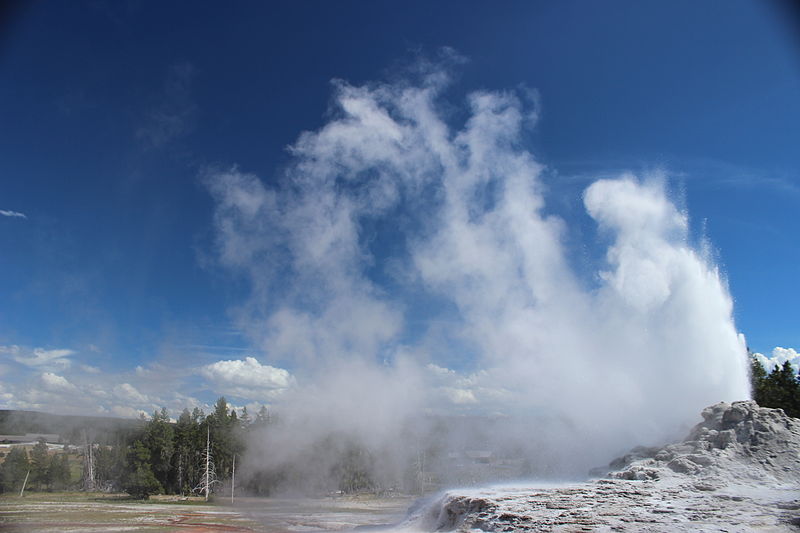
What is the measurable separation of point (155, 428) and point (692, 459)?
170ft

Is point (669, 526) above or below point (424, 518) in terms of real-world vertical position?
above

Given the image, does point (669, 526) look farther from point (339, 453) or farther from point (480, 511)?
point (339, 453)

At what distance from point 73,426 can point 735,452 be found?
3627 inches

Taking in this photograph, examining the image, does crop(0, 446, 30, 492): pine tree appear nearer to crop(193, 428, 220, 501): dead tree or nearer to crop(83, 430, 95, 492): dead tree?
crop(83, 430, 95, 492): dead tree

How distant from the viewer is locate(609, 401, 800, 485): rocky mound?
17281mm

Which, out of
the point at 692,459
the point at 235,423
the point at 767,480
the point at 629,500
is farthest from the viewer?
the point at 235,423

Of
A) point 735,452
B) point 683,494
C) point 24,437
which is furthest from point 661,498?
point 24,437

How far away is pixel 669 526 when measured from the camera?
40.1 feet

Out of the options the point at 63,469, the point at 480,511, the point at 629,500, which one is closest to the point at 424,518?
the point at 480,511

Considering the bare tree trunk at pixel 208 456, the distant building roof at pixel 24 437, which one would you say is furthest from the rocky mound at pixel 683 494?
the distant building roof at pixel 24 437

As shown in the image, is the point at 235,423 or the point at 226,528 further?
the point at 235,423

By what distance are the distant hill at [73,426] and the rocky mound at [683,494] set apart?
2341 inches

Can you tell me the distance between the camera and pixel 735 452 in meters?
18.6

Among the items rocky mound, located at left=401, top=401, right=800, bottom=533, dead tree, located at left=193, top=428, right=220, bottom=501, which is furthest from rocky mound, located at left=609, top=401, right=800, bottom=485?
dead tree, located at left=193, top=428, right=220, bottom=501
